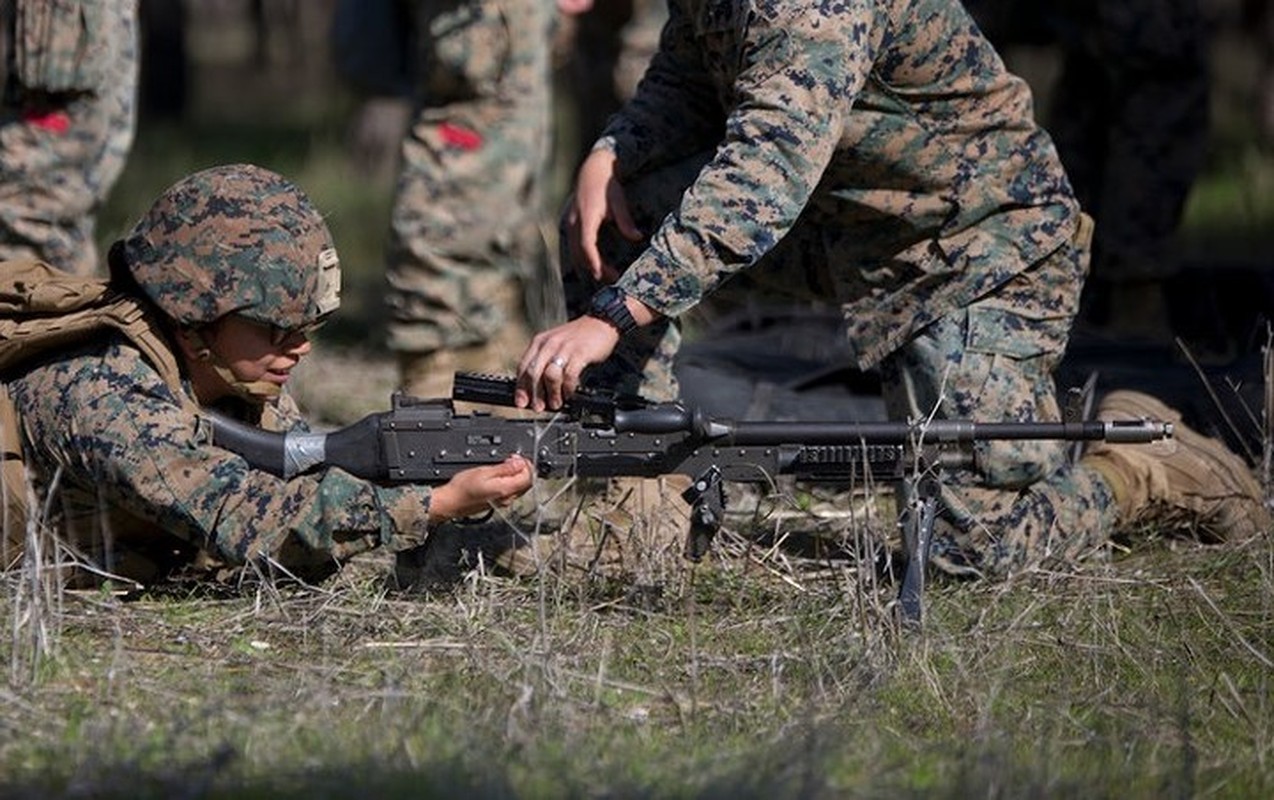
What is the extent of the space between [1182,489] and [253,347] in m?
2.38

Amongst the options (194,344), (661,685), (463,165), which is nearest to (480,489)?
(661,685)

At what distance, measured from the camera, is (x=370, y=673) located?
4.39 m

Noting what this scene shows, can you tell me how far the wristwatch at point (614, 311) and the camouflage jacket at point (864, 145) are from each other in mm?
94

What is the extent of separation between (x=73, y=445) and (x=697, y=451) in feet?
4.12

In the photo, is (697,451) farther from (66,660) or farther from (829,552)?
(66,660)

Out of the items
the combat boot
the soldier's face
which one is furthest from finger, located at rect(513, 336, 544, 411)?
the combat boot

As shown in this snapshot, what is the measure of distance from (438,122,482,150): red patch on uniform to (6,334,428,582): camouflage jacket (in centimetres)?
257

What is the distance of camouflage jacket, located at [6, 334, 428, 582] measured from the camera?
4645 mm

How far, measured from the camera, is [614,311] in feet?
15.3

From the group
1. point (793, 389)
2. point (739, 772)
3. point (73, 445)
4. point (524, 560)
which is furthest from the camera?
point (793, 389)

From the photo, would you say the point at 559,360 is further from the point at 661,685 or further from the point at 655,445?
the point at 661,685

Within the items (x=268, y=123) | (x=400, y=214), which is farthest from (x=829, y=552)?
(x=268, y=123)

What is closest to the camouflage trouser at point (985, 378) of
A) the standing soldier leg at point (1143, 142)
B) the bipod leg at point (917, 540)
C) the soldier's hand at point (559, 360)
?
the bipod leg at point (917, 540)

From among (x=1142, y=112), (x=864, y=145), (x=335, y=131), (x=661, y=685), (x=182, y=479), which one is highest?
(x=864, y=145)
